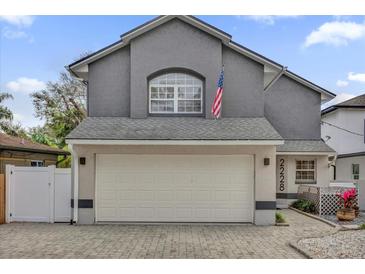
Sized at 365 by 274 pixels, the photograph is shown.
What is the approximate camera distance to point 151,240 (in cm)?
971

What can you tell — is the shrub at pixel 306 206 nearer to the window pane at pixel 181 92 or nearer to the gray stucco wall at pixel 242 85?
the gray stucco wall at pixel 242 85

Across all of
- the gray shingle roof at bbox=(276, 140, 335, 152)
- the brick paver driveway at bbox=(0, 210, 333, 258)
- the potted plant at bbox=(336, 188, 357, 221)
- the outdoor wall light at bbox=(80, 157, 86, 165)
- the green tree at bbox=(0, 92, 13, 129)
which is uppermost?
the green tree at bbox=(0, 92, 13, 129)

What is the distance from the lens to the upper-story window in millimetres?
13430

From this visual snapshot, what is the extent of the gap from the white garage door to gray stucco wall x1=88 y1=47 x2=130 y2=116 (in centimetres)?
204

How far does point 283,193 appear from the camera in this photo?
18078 millimetres

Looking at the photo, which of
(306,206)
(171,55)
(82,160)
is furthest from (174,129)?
(306,206)

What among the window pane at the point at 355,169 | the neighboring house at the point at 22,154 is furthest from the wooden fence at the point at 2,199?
the window pane at the point at 355,169

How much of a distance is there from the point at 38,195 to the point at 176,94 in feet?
19.7

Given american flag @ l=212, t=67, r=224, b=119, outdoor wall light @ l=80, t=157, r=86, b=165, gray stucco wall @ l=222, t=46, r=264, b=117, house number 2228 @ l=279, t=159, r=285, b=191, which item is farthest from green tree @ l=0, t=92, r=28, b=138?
american flag @ l=212, t=67, r=224, b=119

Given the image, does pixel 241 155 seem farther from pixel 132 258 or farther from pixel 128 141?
pixel 132 258

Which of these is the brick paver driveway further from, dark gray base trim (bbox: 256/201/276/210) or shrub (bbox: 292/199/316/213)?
shrub (bbox: 292/199/316/213)

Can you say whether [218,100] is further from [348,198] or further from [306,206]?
[306,206]

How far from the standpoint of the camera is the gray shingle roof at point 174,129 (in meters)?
11.8
